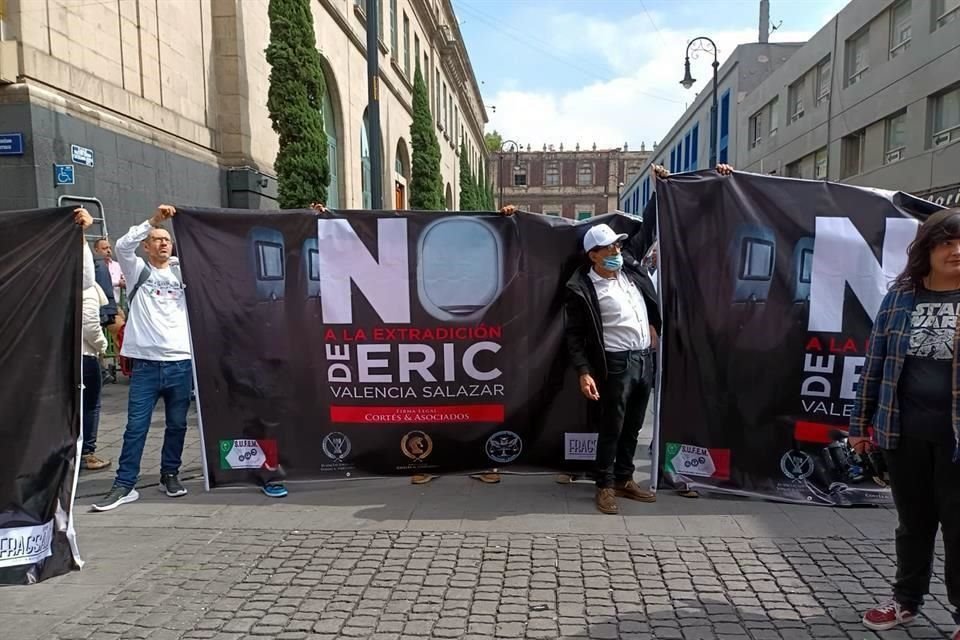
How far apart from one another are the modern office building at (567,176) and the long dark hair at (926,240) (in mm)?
92919

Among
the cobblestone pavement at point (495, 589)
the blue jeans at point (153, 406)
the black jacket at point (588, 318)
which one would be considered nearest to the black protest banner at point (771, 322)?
the black jacket at point (588, 318)

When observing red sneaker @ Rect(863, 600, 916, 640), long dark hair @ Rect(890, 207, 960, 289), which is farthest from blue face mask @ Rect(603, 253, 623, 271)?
red sneaker @ Rect(863, 600, 916, 640)

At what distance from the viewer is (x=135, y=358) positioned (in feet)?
15.2

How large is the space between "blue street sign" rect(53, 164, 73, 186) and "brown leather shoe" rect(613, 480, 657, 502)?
8.38 metres

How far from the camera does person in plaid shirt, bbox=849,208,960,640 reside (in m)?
2.74

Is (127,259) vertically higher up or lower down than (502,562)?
higher up

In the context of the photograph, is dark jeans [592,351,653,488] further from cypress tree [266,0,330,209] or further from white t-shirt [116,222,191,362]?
cypress tree [266,0,330,209]

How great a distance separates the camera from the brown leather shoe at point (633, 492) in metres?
4.66

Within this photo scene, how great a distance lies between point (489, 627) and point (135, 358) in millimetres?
3187

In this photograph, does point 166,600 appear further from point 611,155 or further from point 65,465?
point 611,155

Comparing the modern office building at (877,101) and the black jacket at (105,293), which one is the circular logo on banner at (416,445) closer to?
the black jacket at (105,293)

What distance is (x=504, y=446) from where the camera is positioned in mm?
4980

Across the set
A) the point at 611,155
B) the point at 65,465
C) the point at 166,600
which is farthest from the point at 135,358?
the point at 611,155

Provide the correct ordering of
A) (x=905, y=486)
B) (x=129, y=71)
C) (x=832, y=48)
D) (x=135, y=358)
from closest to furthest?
(x=905, y=486) < (x=135, y=358) < (x=129, y=71) < (x=832, y=48)
